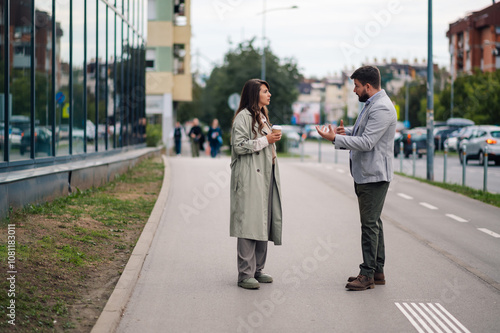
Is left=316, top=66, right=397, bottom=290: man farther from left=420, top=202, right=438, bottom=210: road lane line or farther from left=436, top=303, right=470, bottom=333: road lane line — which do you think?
left=420, top=202, right=438, bottom=210: road lane line

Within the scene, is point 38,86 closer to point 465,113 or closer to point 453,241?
point 453,241

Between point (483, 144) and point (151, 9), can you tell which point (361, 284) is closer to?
point (483, 144)

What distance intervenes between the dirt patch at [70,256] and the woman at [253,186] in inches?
47.5

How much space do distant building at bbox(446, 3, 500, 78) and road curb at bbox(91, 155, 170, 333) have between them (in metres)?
67.4

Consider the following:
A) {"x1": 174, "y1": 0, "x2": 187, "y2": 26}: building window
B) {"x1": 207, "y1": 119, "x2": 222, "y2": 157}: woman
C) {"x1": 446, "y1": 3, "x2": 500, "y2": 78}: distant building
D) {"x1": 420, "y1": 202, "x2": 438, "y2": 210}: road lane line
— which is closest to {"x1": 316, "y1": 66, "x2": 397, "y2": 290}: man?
{"x1": 420, "y1": 202, "x2": 438, "y2": 210}: road lane line

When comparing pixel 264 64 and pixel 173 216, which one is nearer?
pixel 173 216

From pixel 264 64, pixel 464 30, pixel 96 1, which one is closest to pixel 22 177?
pixel 96 1

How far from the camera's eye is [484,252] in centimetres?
847

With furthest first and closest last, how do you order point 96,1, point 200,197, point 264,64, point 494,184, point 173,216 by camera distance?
point 264,64, point 494,184, point 96,1, point 200,197, point 173,216

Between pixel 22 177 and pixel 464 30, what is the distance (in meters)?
84.1

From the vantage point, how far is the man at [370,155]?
6.30m

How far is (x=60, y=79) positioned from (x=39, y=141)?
1930mm

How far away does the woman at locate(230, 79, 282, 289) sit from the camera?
6.31 meters

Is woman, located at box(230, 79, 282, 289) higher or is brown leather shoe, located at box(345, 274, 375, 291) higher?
woman, located at box(230, 79, 282, 289)
